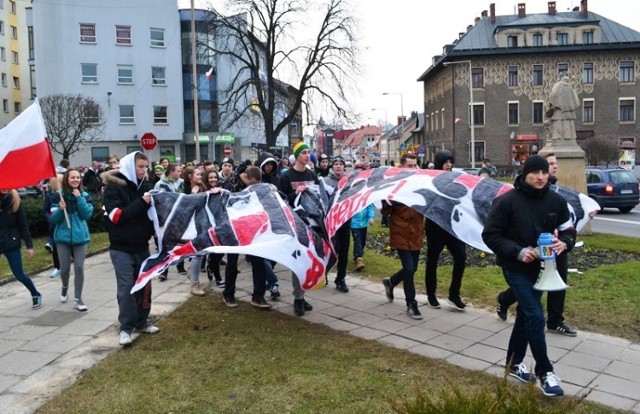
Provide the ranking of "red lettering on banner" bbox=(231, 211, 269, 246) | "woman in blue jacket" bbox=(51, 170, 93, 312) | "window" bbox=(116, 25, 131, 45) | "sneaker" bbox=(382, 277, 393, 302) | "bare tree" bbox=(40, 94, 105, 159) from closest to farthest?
"red lettering on banner" bbox=(231, 211, 269, 246) < "woman in blue jacket" bbox=(51, 170, 93, 312) < "sneaker" bbox=(382, 277, 393, 302) < "bare tree" bbox=(40, 94, 105, 159) < "window" bbox=(116, 25, 131, 45)

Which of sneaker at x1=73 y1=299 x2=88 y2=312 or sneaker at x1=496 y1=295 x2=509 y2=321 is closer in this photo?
sneaker at x1=496 y1=295 x2=509 y2=321

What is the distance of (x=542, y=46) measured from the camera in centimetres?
5641

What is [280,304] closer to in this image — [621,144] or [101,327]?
[101,327]

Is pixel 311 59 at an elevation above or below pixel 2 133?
above

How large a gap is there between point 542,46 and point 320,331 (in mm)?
56697

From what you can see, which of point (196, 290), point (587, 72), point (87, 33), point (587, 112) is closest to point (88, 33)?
point (87, 33)

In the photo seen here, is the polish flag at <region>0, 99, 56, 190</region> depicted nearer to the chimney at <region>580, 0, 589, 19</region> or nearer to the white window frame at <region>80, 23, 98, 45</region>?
the white window frame at <region>80, 23, 98, 45</region>

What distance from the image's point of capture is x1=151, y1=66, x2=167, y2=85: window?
177ft

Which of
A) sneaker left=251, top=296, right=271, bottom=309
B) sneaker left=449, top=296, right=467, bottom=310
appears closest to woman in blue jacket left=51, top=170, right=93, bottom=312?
sneaker left=251, top=296, right=271, bottom=309

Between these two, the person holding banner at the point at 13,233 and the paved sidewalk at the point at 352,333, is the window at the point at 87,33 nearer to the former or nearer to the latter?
the paved sidewalk at the point at 352,333

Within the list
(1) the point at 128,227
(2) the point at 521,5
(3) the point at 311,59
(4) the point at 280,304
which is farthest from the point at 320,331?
(2) the point at 521,5

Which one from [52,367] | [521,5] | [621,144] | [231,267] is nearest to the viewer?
[52,367]

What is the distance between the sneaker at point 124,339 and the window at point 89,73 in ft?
165

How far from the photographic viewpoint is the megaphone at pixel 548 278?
190 inches
